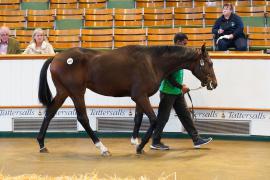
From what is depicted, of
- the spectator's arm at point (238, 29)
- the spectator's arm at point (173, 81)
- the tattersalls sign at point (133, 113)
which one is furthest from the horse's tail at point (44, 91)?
the spectator's arm at point (238, 29)

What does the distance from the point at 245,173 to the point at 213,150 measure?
164 cm

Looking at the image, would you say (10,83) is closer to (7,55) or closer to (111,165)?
(7,55)

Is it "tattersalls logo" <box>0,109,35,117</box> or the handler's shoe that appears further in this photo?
"tattersalls logo" <box>0,109,35,117</box>

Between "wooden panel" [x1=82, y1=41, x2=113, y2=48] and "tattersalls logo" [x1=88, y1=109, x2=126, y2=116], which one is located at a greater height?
"wooden panel" [x1=82, y1=41, x2=113, y2=48]

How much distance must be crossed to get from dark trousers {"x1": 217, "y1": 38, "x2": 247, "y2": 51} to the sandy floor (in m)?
2.16

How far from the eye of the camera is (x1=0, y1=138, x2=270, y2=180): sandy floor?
624 cm

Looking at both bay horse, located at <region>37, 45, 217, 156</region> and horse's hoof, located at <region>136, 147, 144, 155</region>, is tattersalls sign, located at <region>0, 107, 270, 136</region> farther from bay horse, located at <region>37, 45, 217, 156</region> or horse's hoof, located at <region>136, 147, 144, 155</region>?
horse's hoof, located at <region>136, 147, 144, 155</region>

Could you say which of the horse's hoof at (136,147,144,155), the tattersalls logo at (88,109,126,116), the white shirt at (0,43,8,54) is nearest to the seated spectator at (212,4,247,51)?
the tattersalls logo at (88,109,126,116)

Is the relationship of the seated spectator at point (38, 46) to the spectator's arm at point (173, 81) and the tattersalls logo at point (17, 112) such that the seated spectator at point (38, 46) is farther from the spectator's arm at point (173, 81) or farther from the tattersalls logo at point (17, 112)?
the spectator's arm at point (173, 81)

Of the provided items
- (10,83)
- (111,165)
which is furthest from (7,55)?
(111,165)

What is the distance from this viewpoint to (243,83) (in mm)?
8602

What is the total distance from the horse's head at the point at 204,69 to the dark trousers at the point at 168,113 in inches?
18.3

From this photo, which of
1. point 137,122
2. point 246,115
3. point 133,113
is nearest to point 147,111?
point 137,122

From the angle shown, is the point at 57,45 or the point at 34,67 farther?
the point at 57,45
